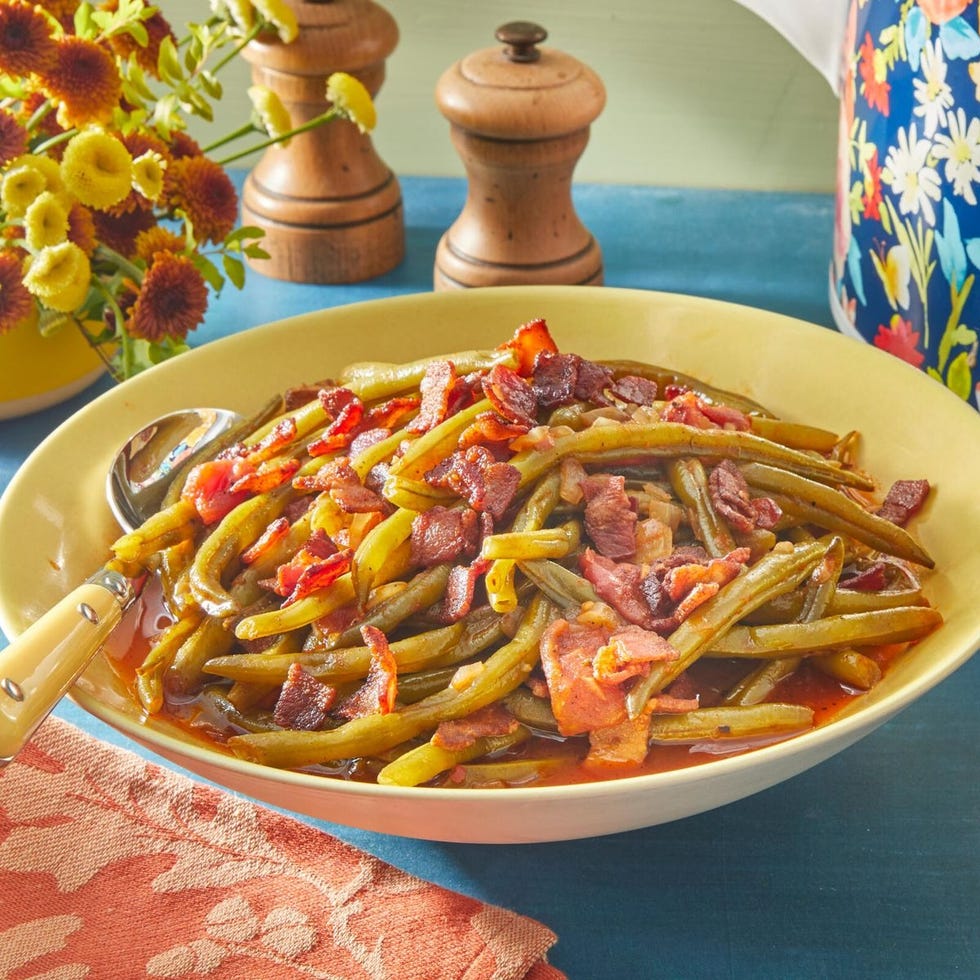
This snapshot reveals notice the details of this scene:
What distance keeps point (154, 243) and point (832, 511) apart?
119 cm

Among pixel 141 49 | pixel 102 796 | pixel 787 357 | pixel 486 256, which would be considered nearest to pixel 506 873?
pixel 102 796

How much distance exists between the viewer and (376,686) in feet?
4.02

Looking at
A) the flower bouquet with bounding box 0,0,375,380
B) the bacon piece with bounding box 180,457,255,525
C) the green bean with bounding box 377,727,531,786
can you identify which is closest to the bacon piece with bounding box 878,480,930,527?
the green bean with bounding box 377,727,531,786

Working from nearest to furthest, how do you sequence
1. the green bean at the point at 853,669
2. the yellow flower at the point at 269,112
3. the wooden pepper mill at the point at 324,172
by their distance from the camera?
the green bean at the point at 853,669 < the yellow flower at the point at 269,112 < the wooden pepper mill at the point at 324,172

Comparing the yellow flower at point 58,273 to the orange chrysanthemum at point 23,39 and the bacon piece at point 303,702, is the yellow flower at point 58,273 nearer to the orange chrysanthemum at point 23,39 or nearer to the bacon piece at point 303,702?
the orange chrysanthemum at point 23,39

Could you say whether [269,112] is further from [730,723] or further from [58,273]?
[730,723]

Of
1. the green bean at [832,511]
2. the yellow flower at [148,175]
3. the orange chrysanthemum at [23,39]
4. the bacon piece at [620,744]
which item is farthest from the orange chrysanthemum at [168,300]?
the bacon piece at [620,744]

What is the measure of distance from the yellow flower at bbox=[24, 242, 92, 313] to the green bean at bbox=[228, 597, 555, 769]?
0.89 m

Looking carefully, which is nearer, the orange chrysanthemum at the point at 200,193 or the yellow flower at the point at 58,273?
the yellow flower at the point at 58,273

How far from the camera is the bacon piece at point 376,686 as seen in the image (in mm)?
1209

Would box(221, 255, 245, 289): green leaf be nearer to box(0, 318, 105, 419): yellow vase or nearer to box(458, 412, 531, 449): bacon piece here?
box(0, 318, 105, 419): yellow vase

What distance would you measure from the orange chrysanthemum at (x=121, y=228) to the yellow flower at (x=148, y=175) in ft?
0.52

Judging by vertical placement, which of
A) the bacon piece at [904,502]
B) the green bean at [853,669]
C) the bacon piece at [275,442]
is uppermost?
the bacon piece at [275,442]

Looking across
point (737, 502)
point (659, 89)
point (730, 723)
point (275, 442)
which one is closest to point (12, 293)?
point (275, 442)
